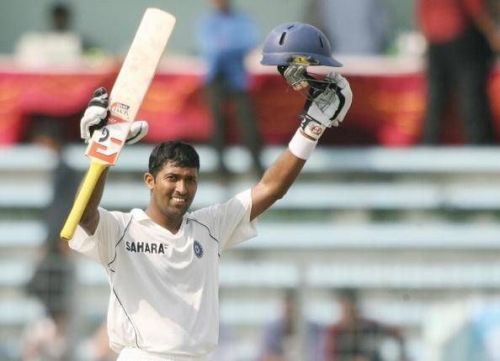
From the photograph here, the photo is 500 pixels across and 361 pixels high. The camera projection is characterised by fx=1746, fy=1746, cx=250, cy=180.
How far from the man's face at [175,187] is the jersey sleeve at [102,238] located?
20 centimetres

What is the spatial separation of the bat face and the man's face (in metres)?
0.21

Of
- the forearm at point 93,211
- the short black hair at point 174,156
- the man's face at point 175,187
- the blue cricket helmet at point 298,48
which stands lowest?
the forearm at point 93,211

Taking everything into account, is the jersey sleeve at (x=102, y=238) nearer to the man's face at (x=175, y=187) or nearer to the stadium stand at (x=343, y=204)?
the man's face at (x=175, y=187)

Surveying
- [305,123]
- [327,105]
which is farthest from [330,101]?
[305,123]

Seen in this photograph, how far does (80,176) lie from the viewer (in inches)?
503

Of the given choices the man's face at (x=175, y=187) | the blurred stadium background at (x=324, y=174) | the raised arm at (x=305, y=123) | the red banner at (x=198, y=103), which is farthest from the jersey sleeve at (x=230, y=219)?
the red banner at (x=198, y=103)

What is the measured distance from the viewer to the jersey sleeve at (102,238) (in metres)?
6.76

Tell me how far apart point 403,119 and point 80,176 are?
2.64 meters

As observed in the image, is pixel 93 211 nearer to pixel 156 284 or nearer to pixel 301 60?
pixel 156 284

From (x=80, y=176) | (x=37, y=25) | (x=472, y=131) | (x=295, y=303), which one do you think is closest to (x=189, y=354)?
(x=295, y=303)

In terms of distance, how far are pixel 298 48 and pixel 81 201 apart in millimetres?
1034

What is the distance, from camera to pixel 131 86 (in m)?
6.94

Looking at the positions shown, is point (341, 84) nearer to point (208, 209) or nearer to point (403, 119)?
point (208, 209)

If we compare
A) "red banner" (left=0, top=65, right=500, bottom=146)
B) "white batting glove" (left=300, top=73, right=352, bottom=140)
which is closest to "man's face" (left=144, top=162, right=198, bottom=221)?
"white batting glove" (left=300, top=73, right=352, bottom=140)
